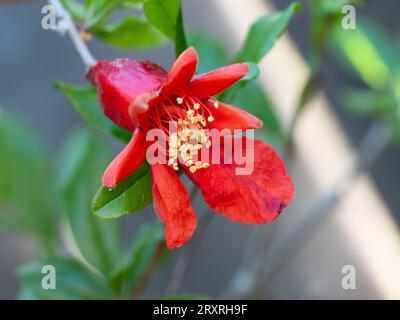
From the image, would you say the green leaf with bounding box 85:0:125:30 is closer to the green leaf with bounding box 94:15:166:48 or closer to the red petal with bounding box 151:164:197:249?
the green leaf with bounding box 94:15:166:48

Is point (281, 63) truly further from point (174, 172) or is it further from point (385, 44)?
point (174, 172)

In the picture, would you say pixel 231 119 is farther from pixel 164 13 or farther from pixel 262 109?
pixel 262 109

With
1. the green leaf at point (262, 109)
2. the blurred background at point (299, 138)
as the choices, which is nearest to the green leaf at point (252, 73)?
the green leaf at point (262, 109)

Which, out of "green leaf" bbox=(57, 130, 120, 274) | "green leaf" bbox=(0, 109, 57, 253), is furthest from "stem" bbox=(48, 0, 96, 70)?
"green leaf" bbox=(0, 109, 57, 253)

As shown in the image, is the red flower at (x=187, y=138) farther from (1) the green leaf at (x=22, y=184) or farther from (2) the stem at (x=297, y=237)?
(1) the green leaf at (x=22, y=184)

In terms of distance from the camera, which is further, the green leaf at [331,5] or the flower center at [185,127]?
the green leaf at [331,5]

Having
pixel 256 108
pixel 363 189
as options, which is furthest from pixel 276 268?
pixel 363 189

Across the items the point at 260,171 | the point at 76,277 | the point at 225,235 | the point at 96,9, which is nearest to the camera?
the point at 260,171

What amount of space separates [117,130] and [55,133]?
0.62 metres

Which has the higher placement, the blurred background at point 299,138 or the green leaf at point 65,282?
the blurred background at point 299,138

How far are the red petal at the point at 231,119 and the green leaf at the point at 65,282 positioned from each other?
Answer: 23 centimetres

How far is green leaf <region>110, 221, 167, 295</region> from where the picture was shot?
1.77 feet

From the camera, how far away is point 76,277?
612mm

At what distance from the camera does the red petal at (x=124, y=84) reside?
1.32ft
